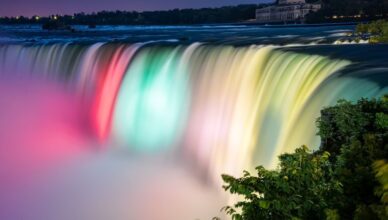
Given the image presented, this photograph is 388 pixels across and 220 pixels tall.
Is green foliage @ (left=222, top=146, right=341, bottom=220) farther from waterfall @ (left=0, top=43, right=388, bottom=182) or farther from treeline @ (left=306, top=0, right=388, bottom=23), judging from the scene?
treeline @ (left=306, top=0, right=388, bottom=23)

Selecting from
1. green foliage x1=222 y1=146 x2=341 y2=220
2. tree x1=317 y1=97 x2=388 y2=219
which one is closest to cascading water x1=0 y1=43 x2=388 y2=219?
tree x1=317 y1=97 x2=388 y2=219

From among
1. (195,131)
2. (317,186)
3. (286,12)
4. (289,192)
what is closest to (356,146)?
(317,186)

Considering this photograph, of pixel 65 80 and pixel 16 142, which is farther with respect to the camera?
pixel 65 80

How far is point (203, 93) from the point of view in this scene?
17469 millimetres

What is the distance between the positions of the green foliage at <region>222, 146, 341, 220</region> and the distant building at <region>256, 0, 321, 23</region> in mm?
81765

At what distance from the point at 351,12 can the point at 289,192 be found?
252ft

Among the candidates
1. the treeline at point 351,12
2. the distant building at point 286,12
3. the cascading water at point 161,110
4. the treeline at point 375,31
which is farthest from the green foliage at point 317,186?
the distant building at point 286,12

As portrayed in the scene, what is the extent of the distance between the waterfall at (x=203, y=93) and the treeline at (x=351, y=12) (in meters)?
53.2

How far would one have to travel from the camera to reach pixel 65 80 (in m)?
24.3

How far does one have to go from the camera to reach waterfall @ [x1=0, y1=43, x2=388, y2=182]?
448 inches

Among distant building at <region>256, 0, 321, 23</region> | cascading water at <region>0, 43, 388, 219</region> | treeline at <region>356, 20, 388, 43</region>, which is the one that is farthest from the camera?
distant building at <region>256, 0, 321, 23</region>

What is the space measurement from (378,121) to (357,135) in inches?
13.8

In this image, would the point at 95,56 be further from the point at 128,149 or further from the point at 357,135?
the point at 357,135

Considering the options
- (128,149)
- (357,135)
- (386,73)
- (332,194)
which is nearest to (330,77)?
(386,73)
